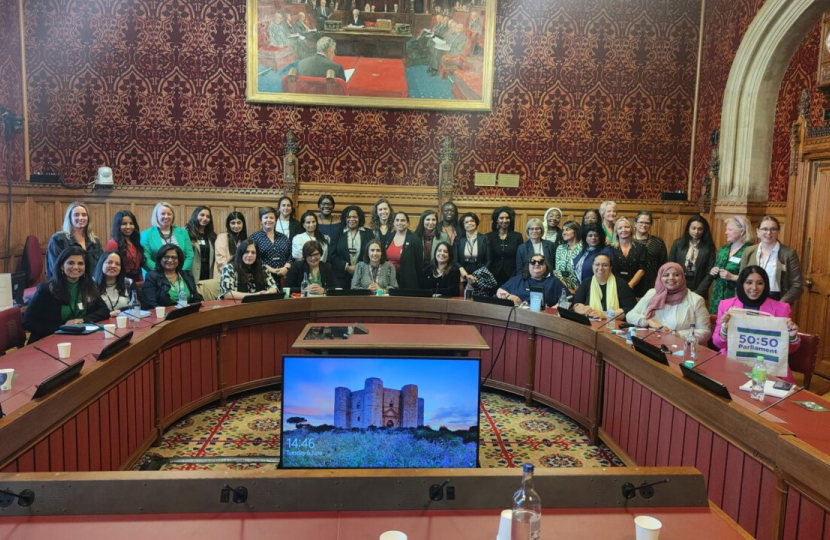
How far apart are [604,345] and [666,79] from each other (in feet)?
18.5

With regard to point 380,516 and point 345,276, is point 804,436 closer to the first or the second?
point 380,516

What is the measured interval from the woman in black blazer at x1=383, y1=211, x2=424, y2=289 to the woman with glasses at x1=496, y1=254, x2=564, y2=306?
3.23 ft

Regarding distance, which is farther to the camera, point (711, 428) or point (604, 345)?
point (604, 345)

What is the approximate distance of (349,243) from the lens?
651 cm

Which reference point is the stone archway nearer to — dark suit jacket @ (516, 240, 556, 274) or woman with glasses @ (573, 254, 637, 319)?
dark suit jacket @ (516, 240, 556, 274)

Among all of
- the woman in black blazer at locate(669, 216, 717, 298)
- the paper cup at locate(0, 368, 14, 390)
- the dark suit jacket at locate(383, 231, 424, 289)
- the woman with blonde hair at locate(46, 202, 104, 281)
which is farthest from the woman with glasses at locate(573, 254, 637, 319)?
the woman with blonde hair at locate(46, 202, 104, 281)

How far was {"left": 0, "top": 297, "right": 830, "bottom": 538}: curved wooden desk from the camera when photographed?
256 cm

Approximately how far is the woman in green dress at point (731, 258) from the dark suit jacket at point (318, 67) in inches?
204

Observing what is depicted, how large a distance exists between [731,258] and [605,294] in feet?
5.24

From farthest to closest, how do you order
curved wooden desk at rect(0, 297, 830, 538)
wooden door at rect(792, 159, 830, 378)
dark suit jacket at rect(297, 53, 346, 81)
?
dark suit jacket at rect(297, 53, 346, 81) → wooden door at rect(792, 159, 830, 378) → curved wooden desk at rect(0, 297, 830, 538)

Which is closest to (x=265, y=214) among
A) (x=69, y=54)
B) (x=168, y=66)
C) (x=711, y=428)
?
(x=168, y=66)

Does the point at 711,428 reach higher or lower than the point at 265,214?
lower

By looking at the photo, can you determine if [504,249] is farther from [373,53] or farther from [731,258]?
[373,53]

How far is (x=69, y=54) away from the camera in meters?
7.88
